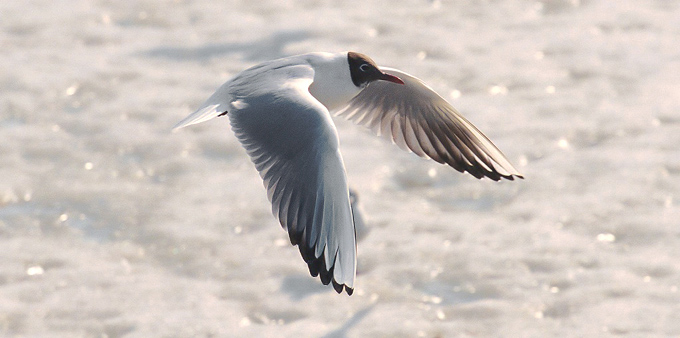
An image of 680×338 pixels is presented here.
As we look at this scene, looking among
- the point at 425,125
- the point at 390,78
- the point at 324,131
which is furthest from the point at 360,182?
the point at 324,131

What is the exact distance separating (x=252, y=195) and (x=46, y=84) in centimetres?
186

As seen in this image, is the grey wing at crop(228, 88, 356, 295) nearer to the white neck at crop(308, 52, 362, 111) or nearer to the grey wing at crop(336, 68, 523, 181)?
the white neck at crop(308, 52, 362, 111)

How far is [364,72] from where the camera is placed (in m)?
3.93

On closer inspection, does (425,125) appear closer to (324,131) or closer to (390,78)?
(390,78)

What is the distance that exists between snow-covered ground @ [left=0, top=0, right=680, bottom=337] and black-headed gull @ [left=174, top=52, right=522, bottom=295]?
0.79 m

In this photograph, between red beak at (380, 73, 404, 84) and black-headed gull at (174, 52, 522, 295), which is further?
red beak at (380, 73, 404, 84)

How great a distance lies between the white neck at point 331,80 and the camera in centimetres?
394

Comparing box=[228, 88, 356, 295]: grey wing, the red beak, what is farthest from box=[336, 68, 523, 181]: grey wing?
box=[228, 88, 356, 295]: grey wing

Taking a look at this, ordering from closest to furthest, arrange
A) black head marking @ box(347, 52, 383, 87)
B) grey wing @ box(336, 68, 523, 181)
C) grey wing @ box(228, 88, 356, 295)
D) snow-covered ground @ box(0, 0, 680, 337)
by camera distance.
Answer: grey wing @ box(228, 88, 356, 295) < black head marking @ box(347, 52, 383, 87) < grey wing @ box(336, 68, 523, 181) < snow-covered ground @ box(0, 0, 680, 337)

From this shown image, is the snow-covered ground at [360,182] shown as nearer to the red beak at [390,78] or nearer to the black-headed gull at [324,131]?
the black-headed gull at [324,131]

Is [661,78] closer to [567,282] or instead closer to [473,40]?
[473,40]

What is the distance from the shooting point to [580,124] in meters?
6.13

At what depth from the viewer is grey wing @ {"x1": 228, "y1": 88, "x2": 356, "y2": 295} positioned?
316cm

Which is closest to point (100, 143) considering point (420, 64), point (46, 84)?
point (46, 84)
